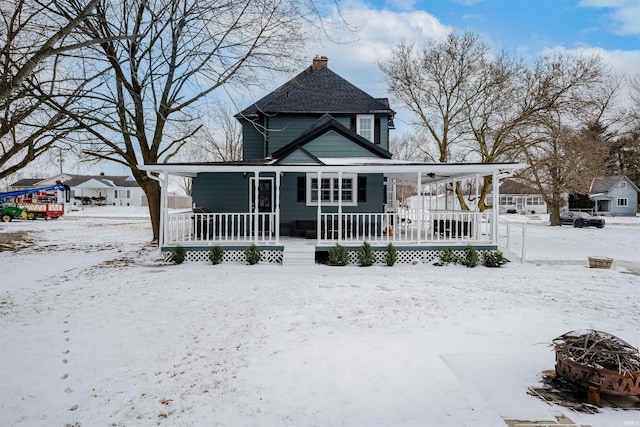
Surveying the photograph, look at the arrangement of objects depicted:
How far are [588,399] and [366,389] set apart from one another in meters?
2.09

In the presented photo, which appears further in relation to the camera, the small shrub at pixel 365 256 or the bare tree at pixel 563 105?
the bare tree at pixel 563 105

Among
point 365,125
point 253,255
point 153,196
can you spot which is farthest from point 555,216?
point 153,196

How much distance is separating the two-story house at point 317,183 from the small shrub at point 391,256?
0.39 m

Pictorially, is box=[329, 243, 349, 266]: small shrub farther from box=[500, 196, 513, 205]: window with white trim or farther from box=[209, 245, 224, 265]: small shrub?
box=[500, 196, 513, 205]: window with white trim

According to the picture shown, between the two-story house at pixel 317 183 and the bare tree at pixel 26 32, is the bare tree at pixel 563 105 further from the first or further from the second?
the bare tree at pixel 26 32

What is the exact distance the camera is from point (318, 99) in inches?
662

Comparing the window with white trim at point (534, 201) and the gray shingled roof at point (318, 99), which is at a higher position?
the gray shingled roof at point (318, 99)

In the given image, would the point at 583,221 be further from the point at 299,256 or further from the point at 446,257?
the point at 299,256

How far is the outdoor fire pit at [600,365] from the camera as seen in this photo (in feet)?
11.1

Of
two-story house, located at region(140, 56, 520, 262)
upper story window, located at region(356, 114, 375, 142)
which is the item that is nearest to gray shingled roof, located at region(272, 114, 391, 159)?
two-story house, located at region(140, 56, 520, 262)

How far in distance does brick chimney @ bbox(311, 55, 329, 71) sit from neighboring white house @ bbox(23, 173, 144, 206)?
1708 inches

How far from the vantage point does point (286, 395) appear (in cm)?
371

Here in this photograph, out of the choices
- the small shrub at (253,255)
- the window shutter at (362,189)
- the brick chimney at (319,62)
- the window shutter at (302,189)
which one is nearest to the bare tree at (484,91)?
the brick chimney at (319,62)

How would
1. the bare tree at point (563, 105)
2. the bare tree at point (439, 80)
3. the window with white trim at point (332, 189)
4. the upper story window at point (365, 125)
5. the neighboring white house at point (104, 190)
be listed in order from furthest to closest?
1. the neighboring white house at point (104, 190)
2. the bare tree at point (439, 80)
3. the bare tree at point (563, 105)
4. the upper story window at point (365, 125)
5. the window with white trim at point (332, 189)
